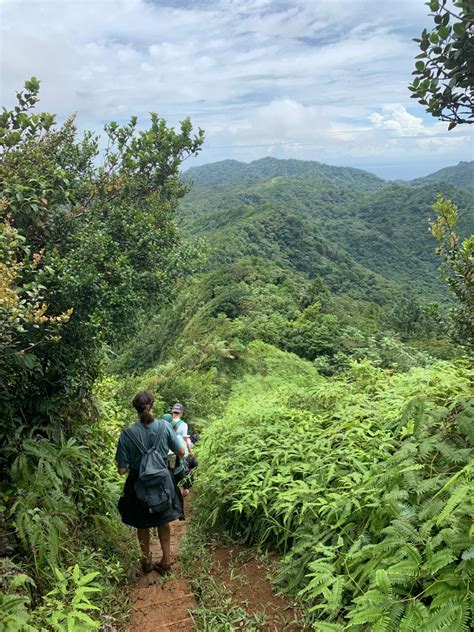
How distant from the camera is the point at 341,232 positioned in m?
141

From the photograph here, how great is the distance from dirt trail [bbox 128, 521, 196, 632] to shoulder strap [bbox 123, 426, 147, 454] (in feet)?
3.78

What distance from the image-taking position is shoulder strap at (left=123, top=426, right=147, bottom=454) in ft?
14.3

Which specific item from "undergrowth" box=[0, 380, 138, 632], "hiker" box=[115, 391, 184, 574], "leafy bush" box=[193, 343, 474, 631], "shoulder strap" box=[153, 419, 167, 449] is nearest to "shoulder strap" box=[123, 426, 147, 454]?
"hiker" box=[115, 391, 184, 574]

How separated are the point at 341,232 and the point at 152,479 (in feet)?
469

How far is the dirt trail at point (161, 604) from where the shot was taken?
365cm

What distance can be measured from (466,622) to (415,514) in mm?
676

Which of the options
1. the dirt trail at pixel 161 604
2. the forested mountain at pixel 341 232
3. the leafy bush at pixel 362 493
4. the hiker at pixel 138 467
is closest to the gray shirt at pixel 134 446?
the hiker at pixel 138 467

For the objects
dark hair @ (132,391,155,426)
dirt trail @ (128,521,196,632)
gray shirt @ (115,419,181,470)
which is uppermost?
dark hair @ (132,391,155,426)

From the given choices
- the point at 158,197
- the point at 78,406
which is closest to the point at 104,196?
the point at 158,197

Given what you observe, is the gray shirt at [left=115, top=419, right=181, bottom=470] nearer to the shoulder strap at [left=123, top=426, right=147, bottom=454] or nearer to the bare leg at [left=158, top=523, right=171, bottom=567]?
the shoulder strap at [left=123, top=426, right=147, bottom=454]

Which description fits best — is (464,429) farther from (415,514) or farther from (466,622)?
(466,622)

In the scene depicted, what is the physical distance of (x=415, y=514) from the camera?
2875mm

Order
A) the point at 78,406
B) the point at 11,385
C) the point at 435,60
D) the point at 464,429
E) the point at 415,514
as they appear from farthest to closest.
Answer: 1. the point at 78,406
2. the point at 11,385
3. the point at 464,429
4. the point at 415,514
5. the point at 435,60

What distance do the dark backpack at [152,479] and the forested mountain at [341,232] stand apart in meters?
43.0
